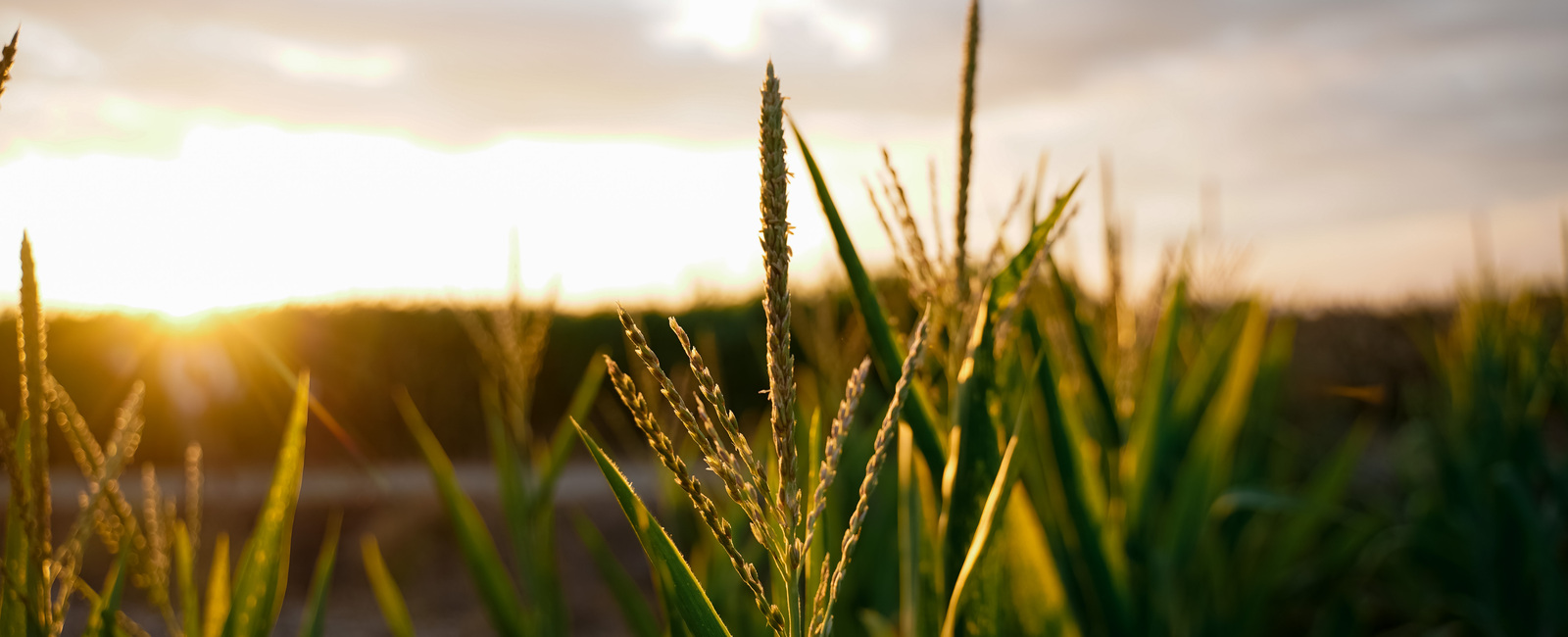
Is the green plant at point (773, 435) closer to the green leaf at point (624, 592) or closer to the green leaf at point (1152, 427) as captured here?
the green leaf at point (1152, 427)

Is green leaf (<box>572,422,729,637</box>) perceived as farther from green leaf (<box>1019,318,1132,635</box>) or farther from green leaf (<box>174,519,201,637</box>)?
green leaf (<box>174,519,201,637</box>)

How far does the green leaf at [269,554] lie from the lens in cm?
91

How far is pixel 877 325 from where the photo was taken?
827 millimetres

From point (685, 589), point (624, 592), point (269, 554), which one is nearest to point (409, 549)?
point (624, 592)

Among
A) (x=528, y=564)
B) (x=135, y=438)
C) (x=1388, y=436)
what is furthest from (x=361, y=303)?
(x=1388, y=436)

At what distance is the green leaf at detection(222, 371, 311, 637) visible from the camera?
914mm

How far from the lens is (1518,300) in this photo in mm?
3541

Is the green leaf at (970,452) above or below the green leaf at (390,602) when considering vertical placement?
above

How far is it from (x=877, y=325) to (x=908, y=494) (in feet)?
0.65

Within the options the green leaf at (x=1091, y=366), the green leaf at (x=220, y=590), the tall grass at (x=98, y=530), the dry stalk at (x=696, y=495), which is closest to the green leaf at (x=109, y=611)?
the tall grass at (x=98, y=530)

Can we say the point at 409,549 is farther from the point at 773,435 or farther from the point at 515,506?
the point at 773,435

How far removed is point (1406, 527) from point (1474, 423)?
0.76m

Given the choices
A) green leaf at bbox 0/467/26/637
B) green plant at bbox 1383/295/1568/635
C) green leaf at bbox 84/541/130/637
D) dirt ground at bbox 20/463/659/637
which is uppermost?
green leaf at bbox 0/467/26/637

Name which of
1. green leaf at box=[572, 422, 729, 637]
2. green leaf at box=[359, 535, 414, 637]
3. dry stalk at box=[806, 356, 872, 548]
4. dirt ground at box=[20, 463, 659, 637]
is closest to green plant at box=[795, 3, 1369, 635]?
dry stalk at box=[806, 356, 872, 548]
